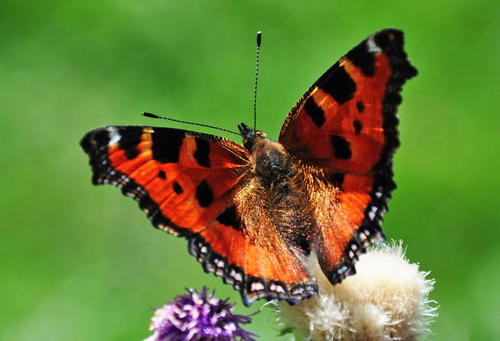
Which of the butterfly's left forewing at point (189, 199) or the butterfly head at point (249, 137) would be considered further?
the butterfly head at point (249, 137)

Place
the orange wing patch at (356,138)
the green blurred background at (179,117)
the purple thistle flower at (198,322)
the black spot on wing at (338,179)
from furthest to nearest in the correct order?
the green blurred background at (179,117) → the black spot on wing at (338,179) → the orange wing patch at (356,138) → the purple thistle flower at (198,322)

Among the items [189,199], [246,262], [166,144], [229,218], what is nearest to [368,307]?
[246,262]

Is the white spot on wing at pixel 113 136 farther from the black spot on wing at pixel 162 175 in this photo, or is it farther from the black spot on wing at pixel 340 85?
the black spot on wing at pixel 340 85

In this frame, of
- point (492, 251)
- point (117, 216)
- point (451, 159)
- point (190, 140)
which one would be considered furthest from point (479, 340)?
point (117, 216)

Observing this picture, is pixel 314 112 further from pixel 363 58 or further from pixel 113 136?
pixel 113 136

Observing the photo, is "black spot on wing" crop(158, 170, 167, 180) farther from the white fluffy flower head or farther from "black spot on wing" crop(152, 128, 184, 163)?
the white fluffy flower head

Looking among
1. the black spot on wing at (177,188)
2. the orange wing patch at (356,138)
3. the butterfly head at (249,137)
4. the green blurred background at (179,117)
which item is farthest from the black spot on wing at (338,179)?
the green blurred background at (179,117)
